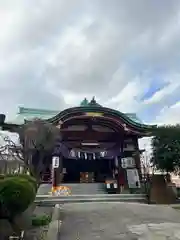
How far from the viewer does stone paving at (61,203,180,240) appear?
6.32 m

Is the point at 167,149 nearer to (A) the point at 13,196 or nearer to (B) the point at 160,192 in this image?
(B) the point at 160,192

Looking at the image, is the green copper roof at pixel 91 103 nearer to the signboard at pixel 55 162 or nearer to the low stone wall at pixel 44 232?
the signboard at pixel 55 162

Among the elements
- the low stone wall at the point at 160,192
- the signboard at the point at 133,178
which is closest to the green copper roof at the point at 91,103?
the signboard at the point at 133,178

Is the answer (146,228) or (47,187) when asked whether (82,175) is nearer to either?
(47,187)

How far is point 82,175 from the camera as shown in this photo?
74.4 ft

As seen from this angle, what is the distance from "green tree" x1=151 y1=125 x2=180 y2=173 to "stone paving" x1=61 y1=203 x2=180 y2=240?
5289mm

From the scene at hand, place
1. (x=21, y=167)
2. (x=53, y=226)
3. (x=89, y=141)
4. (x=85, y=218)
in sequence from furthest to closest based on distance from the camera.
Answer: (x=89, y=141)
(x=21, y=167)
(x=85, y=218)
(x=53, y=226)

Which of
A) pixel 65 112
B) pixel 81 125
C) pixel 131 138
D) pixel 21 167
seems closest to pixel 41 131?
pixel 21 167

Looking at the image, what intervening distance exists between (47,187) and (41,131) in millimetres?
8584

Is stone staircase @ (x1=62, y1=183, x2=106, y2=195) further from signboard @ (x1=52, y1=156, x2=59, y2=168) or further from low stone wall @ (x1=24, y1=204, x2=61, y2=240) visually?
low stone wall @ (x1=24, y1=204, x2=61, y2=240)

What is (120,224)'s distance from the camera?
7.51 metres

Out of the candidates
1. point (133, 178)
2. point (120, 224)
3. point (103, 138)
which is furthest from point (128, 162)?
point (120, 224)

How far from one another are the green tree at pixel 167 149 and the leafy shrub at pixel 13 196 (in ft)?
36.5

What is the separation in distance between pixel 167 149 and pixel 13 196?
11.9 metres
